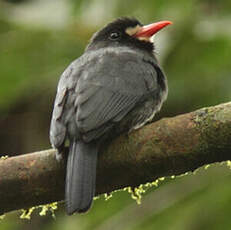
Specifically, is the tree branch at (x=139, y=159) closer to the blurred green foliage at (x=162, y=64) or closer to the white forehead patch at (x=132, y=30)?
the blurred green foliage at (x=162, y=64)

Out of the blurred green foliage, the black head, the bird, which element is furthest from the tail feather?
the black head

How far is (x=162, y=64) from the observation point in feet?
15.6

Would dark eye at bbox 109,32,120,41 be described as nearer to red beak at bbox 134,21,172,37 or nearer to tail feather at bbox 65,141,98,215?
red beak at bbox 134,21,172,37

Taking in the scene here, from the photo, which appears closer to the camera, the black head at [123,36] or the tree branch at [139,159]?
the tree branch at [139,159]

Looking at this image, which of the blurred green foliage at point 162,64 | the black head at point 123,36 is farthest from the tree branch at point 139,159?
the black head at point 123,36

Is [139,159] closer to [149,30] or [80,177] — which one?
[80,177]

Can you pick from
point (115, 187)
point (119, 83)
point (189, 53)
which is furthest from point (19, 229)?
point (115, 187)

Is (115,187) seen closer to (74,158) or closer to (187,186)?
(74,158)

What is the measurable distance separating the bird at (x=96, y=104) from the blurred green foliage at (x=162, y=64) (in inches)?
13.7

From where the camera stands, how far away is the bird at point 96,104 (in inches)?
129

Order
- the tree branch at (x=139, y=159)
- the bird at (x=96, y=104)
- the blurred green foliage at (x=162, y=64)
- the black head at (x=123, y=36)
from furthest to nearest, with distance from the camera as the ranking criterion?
the black head at (x=123, y=36) → the blurred green foliage at (x=162, y=64) → the bird at (x=96, y=104) → the tree branch at (x=139, y=159)

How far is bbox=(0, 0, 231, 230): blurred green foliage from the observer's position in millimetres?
4273

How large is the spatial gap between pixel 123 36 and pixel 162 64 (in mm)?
299

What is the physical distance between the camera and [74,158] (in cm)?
339
